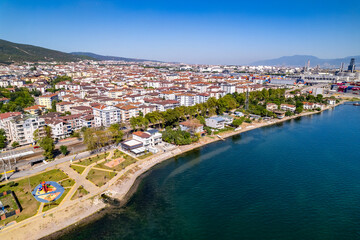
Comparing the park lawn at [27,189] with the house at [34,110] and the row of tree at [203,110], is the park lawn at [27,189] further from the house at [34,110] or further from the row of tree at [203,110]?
the house at [34,110]

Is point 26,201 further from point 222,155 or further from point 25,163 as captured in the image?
point 222,155

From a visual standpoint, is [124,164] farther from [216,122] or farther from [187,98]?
[187,98]

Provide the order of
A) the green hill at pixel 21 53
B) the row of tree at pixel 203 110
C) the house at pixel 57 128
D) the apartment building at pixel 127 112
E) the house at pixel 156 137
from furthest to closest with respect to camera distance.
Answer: the green hill at pixel 21 53
the apartment building at pixel 127 112
the row of tree at pixel 203 110
the house at pixel 57 128
the house at pixel 156 137

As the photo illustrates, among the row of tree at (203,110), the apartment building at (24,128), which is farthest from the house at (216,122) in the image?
the apartment building at (24,128)

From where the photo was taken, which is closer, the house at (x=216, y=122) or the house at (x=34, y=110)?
the house at (x=216, y=122)

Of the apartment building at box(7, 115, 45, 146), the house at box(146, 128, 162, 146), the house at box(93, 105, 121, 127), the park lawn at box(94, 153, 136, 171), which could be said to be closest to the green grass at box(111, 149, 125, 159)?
the park lawn at box(94, 153, 136, 171)

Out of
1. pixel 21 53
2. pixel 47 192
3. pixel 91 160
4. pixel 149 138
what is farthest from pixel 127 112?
pixel 21 53

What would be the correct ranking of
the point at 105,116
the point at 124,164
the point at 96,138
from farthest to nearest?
the point at 105,116
the point at 96,138
the point at 124,164
